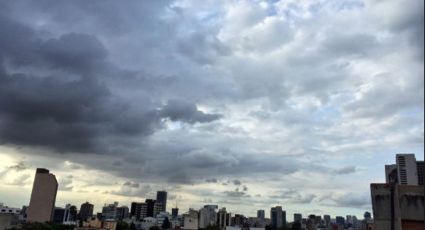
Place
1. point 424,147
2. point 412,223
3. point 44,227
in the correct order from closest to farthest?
point 424,147 → point 412,223 → point 44,227

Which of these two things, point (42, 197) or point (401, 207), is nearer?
point (401, 207)

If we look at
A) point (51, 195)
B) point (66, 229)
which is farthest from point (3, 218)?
point (51, 195)

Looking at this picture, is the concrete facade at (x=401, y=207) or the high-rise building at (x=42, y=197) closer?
the concrete facade at (x=401, y=207)

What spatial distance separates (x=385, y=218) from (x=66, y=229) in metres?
113

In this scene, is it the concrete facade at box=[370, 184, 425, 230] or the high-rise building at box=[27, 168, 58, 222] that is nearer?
the concrete facade at box=[370, 184, 425, 230]

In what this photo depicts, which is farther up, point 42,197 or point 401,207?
point 42,197

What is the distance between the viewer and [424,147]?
12.5 metres

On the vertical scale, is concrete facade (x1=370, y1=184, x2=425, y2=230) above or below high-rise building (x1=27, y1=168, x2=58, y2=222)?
below

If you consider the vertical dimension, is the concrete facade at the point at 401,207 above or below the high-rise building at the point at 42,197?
below

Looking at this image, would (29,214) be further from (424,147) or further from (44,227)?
(424,147)

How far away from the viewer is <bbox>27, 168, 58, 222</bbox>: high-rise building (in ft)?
587

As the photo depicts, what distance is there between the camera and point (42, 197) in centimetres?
18025

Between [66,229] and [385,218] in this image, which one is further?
[66,229]

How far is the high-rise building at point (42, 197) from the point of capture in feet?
587
